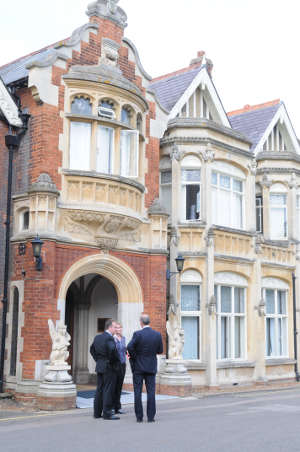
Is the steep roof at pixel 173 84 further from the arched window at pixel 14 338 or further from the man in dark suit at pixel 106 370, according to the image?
the man in dark suit at pixel 106 370

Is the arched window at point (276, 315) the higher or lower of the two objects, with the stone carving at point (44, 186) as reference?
lower

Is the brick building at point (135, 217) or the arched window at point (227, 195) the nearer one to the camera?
the brick building at point (135, 217)

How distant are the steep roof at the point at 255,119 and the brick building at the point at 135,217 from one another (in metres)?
0.32

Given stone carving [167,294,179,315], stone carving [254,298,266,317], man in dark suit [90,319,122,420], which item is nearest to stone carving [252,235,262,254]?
stone carving [254,298,266,317]

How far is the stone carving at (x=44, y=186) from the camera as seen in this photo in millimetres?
12977

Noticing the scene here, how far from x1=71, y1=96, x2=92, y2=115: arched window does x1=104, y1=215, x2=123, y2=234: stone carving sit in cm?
273

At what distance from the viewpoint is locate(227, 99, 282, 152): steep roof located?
21719 mm

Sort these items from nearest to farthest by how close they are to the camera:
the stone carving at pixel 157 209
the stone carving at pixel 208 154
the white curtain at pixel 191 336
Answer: the stone carving at pixel 157 209
the white curtain at pixel 191 336
the stone carving at pixel 208 154

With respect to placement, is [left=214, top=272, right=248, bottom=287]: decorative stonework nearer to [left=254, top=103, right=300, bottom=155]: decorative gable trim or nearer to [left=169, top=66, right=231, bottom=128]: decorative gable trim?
[left=169, top=66, right=231, bottom=128]: decorative gable trim

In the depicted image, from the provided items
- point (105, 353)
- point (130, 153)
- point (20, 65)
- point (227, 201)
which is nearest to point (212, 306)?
point (227, 201)

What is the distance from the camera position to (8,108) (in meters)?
13.9

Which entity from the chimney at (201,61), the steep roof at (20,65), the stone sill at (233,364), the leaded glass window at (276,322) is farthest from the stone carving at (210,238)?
the chimney at (201,61)

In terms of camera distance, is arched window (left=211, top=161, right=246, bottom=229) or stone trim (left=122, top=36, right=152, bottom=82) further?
arched window (left=211, top=161, right=246, bottom=229)

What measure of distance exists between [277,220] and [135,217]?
874cm
